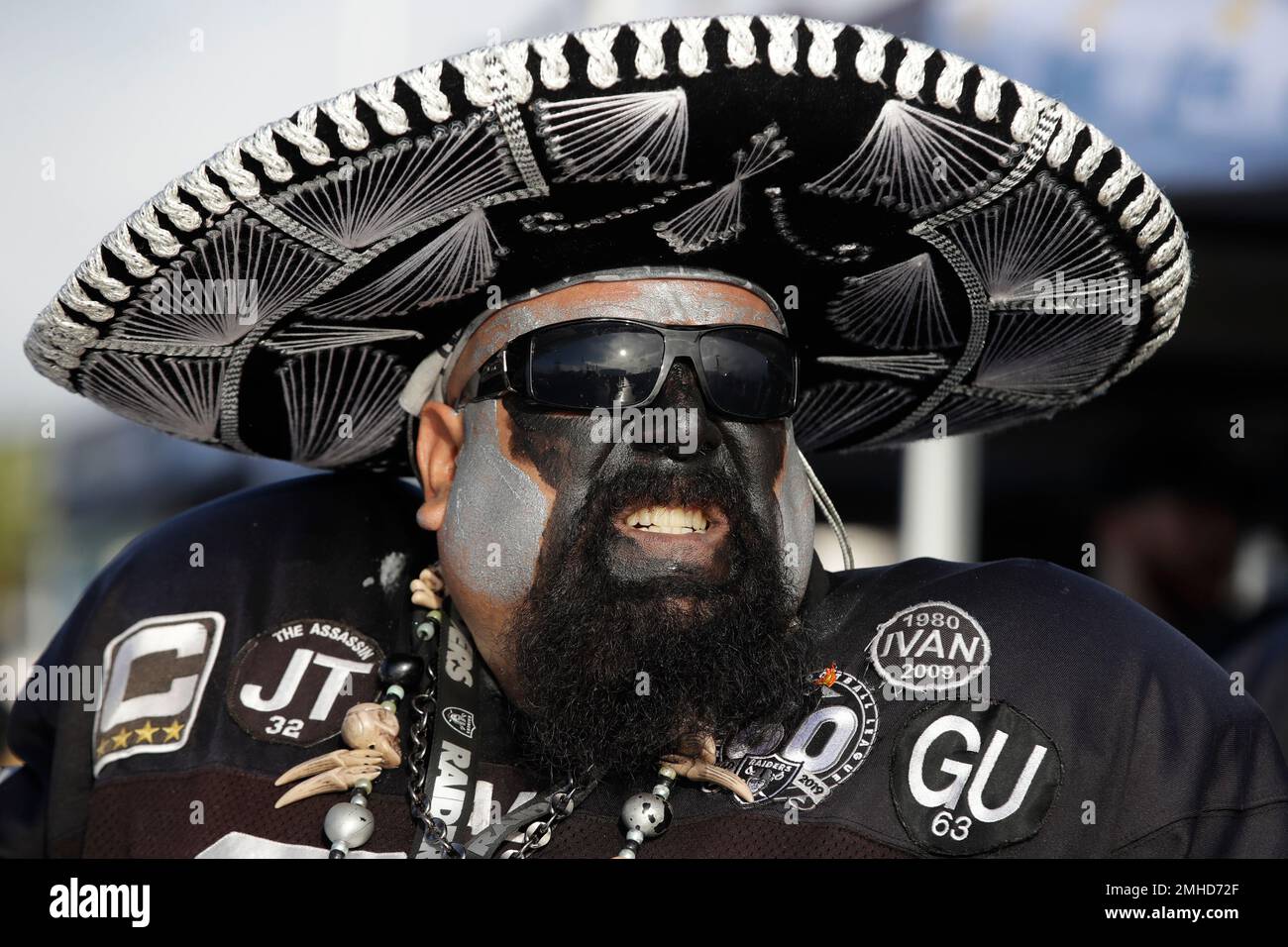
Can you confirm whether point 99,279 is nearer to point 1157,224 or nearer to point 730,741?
point 730,741

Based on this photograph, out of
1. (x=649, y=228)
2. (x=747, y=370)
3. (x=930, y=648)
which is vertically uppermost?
(x=649, y=228)

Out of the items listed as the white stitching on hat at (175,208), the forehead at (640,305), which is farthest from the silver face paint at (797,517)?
the white stitching on hat at (175,208)

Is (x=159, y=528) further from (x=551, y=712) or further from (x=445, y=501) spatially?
(x=551, y=712)

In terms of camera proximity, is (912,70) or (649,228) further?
(649,228)

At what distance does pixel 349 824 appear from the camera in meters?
Answer: 2.30

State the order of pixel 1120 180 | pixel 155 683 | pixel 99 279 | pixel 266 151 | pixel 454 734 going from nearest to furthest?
1. pixel 266 151
2. pixel 1120 180
3. pixel 99 279
4. pixel 454 734
5. pixel 155 683

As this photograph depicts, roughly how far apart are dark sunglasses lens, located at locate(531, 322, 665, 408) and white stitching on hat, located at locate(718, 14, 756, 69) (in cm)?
51

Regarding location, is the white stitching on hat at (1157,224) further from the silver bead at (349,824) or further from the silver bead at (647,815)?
the silver bead at (349,824)

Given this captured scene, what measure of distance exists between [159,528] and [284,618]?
1.32 feet

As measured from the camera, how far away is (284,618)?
2.70m

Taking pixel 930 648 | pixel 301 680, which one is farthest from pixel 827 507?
pixel 301 680

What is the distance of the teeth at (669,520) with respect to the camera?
2.31 m

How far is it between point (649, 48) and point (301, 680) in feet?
4.23

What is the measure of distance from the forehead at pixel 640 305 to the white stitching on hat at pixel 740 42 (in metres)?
0.52
